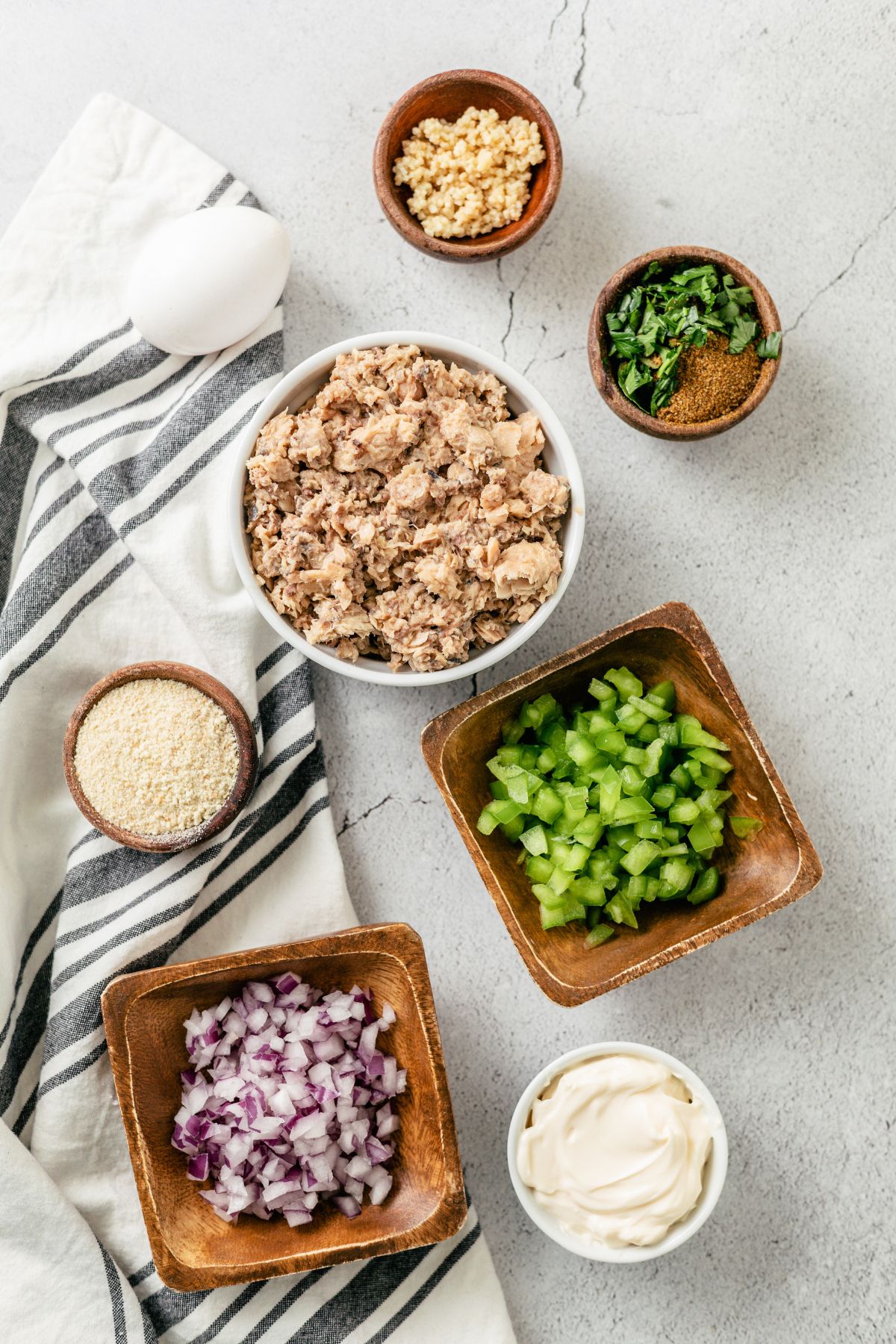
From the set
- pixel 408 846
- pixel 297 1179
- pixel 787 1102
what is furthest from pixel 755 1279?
pixel 408 846

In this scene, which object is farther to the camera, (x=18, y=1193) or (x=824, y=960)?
(x=824, y=960)

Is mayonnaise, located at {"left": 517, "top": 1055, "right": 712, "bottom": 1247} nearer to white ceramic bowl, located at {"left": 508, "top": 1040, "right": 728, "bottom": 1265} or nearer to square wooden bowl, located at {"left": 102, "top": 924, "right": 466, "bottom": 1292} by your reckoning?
white ceramic bowl, located at {"left": 508, "top": 1040, "right": 728, "bottom": 1265}

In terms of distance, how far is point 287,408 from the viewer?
69.3 inches

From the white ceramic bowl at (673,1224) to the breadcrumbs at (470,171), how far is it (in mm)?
1403

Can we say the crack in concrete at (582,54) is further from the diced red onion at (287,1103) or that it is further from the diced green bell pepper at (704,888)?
the diced red onion at (287,1103)

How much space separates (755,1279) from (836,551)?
4.44ft

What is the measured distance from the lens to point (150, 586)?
1.95 m

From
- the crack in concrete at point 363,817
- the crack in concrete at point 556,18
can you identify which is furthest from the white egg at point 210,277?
the crack in concrete at point 363,817

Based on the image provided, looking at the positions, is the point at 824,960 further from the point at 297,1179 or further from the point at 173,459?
the point at 173,459

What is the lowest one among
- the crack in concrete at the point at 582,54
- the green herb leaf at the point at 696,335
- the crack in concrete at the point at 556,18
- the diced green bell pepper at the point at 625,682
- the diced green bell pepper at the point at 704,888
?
the diced green bell pepper at the point at 704,888

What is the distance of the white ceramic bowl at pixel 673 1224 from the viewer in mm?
1769

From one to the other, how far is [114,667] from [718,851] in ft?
3.64

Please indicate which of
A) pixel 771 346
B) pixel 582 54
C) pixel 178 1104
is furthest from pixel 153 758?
pixel 582 54

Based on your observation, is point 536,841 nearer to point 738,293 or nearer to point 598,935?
point 598,935
